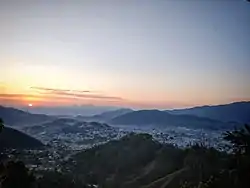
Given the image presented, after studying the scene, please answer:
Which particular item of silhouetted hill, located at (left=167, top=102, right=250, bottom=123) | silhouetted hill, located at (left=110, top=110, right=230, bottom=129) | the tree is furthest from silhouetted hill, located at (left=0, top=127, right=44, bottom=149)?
the tree

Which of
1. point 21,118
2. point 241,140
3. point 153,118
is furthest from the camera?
point 153,118

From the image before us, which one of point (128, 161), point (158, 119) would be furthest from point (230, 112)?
point (158, 119)

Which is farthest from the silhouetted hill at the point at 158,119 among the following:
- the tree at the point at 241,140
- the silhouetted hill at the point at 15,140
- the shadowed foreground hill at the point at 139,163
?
the tree at the point at 241,140

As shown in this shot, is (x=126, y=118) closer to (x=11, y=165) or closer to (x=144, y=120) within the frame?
(x=144, y=120)

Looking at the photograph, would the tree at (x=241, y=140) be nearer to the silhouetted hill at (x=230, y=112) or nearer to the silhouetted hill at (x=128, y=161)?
the silhouetted hill at (x=230, y=112)

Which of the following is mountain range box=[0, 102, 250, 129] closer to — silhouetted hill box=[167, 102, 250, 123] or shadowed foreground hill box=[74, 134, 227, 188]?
silhouetted hill box=[167, 102, 250, 123]

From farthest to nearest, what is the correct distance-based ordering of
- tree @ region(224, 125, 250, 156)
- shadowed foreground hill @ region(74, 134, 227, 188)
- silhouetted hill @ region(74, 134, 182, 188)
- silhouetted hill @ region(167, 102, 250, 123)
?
silhouetted hill @ region(74, 134, 182, 188) → shadowed foreground hill @ region(74, 134, 227, 188) → silhouetted hill @ region(167, 102, 250, 123) → tree @ region(224, 125, 250, 156)

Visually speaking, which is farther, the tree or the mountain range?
the mountain range

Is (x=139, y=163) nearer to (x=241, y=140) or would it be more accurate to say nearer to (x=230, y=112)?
(x=230, y=112)
